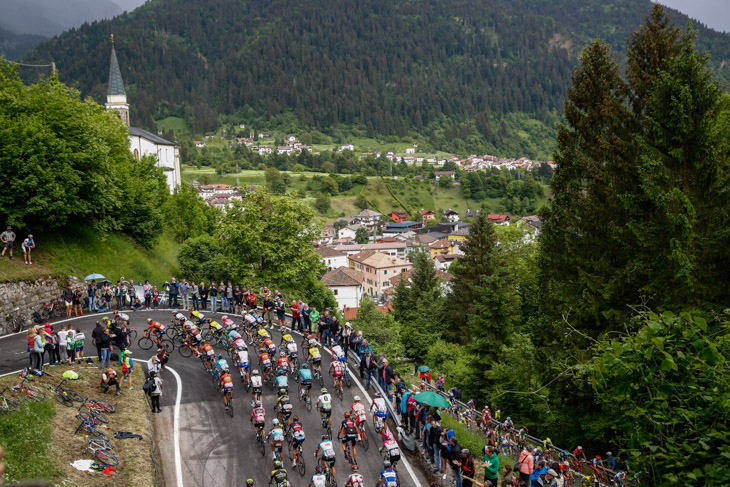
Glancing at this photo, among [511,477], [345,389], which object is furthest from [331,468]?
[345,389]

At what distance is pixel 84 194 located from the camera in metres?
34.9

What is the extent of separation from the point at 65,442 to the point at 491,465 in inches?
428

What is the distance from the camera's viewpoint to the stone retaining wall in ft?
83.7

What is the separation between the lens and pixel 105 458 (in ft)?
45.0

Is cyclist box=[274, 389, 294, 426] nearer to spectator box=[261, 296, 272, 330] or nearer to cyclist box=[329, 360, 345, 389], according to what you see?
cyclist box=[329, 360, 345, 389]

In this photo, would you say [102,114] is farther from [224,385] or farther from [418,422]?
[418,422]

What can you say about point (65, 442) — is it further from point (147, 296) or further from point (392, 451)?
point (147, 296)

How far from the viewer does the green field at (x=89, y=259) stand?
28.8 metres

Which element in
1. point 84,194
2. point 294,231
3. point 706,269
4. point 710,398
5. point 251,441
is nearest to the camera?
point 710,398

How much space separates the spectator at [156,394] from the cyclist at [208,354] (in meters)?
3.31

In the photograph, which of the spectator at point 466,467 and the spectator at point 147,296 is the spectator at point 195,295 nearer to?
the spectator at point 147,296

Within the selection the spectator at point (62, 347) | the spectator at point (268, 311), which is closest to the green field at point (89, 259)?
the spectator at point (62, 347)

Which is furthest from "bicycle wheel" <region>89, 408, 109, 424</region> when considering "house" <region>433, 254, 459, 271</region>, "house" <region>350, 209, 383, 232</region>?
"house" <region>350, 209, 383, 232</region>

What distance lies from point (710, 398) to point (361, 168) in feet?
628
